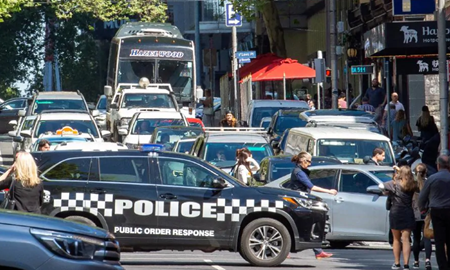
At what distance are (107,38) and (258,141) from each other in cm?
6303

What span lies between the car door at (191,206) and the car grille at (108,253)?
5.85m

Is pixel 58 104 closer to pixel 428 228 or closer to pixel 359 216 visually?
pixel 359 216

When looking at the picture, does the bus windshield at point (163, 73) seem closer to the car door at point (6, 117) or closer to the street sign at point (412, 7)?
the car door at point (6, 117)

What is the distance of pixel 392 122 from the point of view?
98.8ft

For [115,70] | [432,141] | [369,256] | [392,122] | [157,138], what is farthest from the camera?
[115,70]

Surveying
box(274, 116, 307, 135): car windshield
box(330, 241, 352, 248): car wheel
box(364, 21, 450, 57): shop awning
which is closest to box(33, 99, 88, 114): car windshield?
box(274, 116, 307, 135): car windshield

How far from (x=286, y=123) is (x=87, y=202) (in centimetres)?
1537

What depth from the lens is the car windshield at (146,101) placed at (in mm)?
34156

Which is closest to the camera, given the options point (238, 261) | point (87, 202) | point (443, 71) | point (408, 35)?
point (87, 202)

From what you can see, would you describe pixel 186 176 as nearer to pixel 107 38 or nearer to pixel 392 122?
pixel 392 122

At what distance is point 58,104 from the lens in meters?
35.2

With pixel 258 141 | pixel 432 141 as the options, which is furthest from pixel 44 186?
pixel 432 141

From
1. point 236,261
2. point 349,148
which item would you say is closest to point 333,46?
point 349,148

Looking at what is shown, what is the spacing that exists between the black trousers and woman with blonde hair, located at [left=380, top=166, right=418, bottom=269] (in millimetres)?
675
